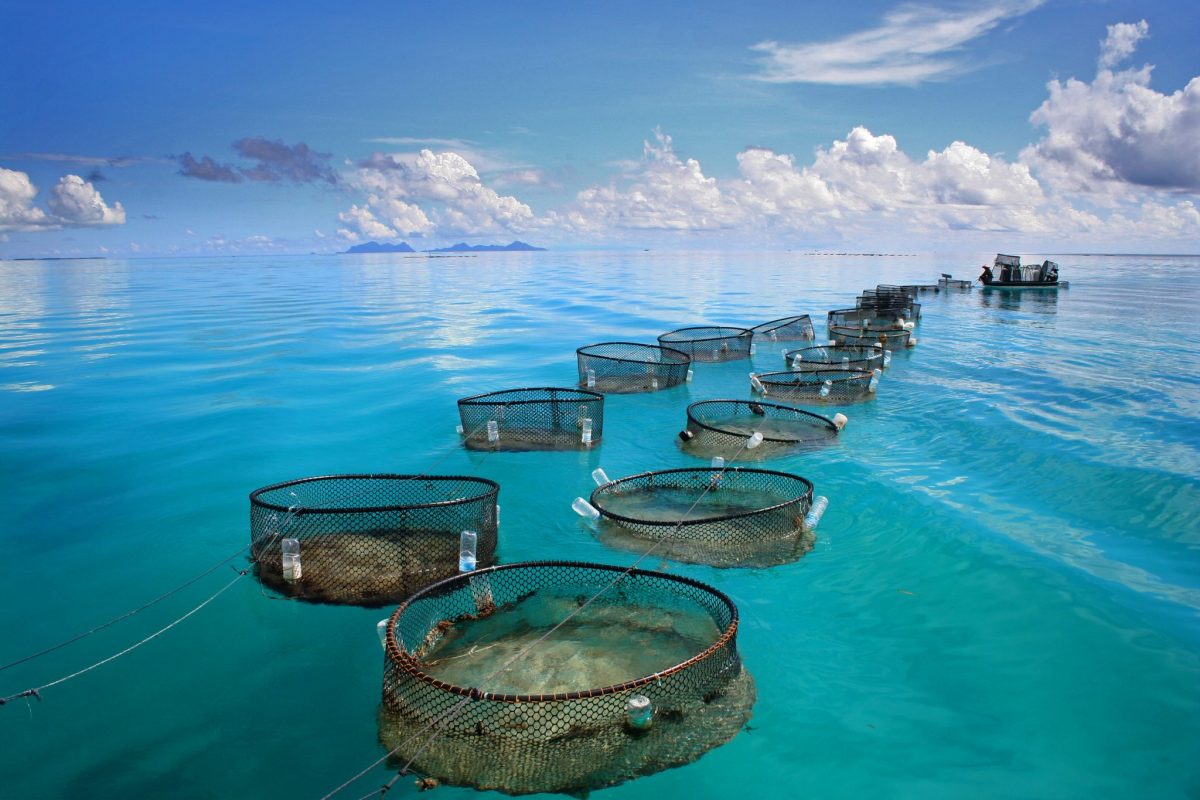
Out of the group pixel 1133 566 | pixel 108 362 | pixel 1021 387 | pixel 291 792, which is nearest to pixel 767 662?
pixel 291 792

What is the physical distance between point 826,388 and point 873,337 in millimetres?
8415

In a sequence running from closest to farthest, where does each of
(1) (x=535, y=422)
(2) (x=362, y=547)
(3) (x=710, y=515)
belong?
(2) (x=362, y=547), (3) (x=710, y=515), (1) (x=535, y=422)

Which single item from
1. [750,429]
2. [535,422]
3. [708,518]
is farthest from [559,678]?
[750,429]

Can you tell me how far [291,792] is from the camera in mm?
4508

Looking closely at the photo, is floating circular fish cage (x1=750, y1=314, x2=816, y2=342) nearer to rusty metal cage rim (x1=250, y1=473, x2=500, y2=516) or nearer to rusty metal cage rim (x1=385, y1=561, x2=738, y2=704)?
rusty metal cage rim (x1=250, y1=473, x2=500, y2=516)

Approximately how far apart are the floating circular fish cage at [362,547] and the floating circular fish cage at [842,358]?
36.0 ft

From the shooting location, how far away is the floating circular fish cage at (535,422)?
11.7 m

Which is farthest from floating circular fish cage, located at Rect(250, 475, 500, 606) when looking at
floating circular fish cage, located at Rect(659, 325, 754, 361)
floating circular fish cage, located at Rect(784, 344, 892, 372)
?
floating circular fish cage, located at Rect(659, 325, 754, 361)

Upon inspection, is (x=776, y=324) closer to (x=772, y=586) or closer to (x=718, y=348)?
(x=718, y=348)

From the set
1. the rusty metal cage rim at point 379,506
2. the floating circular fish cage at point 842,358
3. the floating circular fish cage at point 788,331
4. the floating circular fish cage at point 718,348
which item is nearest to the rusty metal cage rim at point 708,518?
the rusty metal cage rim at point 379,506

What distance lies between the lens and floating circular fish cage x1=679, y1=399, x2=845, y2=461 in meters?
10.9

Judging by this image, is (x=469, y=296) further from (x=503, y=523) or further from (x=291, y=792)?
(x=291, y=792)

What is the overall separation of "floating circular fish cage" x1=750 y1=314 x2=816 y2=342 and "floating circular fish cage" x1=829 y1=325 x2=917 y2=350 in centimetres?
91

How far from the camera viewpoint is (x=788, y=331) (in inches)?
949
